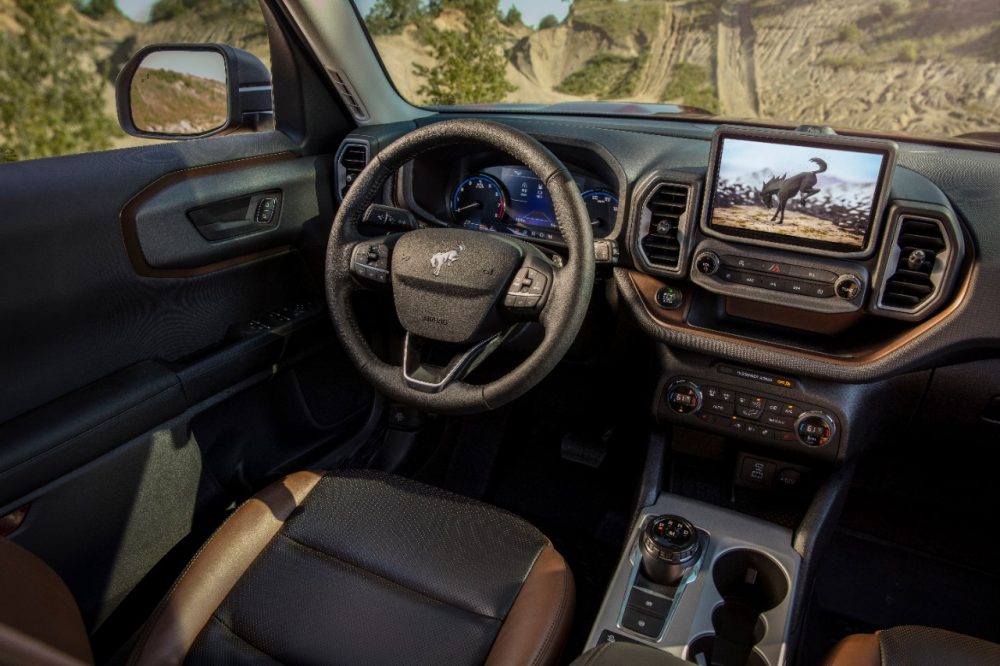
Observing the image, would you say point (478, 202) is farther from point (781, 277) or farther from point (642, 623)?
point (642, 623)

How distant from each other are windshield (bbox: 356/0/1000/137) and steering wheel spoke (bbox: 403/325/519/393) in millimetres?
8405

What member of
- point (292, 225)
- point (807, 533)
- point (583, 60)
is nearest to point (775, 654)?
point (807, 533)

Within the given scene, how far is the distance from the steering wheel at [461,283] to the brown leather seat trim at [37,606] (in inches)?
28.5

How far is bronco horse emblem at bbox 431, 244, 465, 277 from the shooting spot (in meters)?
1.58

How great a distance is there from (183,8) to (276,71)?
7287mm

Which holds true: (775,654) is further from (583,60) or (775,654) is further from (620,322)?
(583,60)

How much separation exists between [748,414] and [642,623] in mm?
567

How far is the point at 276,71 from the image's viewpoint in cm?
221

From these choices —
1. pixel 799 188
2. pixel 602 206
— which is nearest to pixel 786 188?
pixel 799 188

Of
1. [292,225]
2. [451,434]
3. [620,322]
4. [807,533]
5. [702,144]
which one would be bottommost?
[451,434]

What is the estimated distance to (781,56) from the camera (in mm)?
13594

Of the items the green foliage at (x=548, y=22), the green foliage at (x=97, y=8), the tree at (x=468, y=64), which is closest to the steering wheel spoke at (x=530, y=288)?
the tree at (x=468, y=64)

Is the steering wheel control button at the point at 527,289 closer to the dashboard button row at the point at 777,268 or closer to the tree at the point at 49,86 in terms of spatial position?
the dashboard button row at the point at 777,268

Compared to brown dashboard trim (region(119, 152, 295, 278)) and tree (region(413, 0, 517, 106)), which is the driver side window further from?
brown dashboard trim (region(119, 152, 295, 278))
